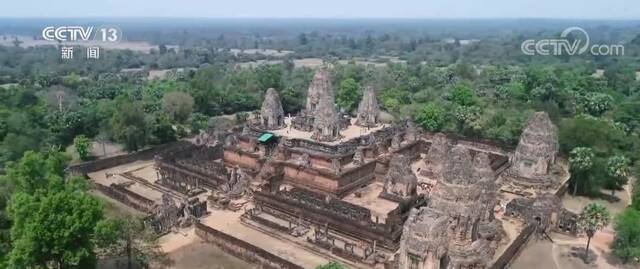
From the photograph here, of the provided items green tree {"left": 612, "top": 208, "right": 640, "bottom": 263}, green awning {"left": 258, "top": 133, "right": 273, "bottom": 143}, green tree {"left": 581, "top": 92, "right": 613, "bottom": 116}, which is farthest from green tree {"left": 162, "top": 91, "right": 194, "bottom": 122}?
green tree {"left": 581, "top": 92, "right": 613, "bottom": 116}

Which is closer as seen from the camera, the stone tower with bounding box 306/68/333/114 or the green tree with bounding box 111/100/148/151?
the stone tower with bounding box 306/68/333/114

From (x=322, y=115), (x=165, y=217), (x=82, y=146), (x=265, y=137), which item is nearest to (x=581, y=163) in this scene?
(x=322, y=115)

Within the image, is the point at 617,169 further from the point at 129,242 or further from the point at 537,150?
the point at 129,242

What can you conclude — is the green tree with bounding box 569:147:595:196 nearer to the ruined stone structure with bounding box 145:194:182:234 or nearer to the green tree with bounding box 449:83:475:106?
the green tree with bounding box 449:83:475:106

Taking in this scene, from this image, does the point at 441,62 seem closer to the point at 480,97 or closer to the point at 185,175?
the point at 480,97

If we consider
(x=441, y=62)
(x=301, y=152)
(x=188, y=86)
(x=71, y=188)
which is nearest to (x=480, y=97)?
(x=301, y=152)

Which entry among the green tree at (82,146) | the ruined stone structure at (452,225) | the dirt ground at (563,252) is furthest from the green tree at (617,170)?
the green tree at (82,146)
